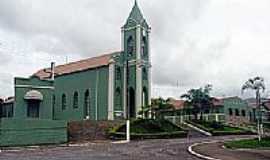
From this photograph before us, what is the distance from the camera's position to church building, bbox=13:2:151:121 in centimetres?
5078

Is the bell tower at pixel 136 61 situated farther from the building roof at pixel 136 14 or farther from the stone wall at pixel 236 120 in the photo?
the stone wall at pixel 236 120

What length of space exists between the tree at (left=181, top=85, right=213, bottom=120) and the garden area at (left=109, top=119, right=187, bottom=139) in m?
14.4

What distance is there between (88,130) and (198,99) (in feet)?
76.4

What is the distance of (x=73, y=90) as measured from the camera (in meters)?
55.4

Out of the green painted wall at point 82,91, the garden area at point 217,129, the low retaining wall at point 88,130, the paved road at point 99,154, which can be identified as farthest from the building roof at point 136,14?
the paved road at point 99,154

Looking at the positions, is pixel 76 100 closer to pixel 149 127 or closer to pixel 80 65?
pixel 80 65

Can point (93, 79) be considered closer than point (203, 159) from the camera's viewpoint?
No

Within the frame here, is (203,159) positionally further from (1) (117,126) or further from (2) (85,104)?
(2) (85,104)

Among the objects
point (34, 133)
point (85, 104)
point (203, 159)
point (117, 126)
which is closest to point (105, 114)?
point (85, 104)

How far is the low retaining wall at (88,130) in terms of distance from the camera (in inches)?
1356

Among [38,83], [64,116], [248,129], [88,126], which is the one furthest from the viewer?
[64,116]

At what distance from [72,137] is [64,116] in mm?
22795

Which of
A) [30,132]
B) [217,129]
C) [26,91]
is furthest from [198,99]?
[30,132]

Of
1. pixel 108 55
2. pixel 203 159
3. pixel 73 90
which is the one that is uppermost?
pixel 108 55
